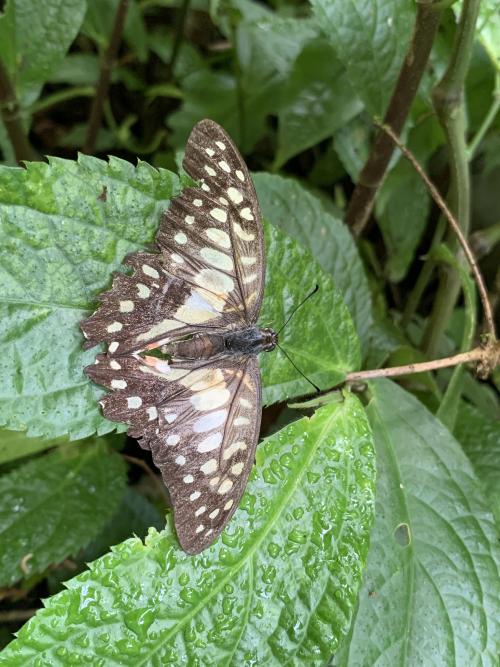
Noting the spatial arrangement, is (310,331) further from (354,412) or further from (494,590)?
(494,590)

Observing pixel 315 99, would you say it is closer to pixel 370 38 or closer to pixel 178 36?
pixel 370 38

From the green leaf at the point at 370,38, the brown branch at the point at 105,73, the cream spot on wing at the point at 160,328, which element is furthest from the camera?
the brown branch at the point at 105,73

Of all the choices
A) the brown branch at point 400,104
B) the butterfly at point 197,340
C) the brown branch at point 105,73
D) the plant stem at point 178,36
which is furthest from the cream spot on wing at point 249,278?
the plant stem at point 178,36

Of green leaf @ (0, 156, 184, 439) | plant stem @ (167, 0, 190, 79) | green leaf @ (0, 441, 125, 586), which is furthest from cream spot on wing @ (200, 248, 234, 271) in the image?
plant stem @ (167, 0, 190, 79)

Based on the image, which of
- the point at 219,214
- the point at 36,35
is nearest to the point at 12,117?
the point at 36,35

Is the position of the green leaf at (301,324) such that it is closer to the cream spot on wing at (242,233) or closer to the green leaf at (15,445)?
the cream spot on wing at (242,233)

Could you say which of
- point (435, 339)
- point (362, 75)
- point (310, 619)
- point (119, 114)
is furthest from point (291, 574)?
point (119, 114)
